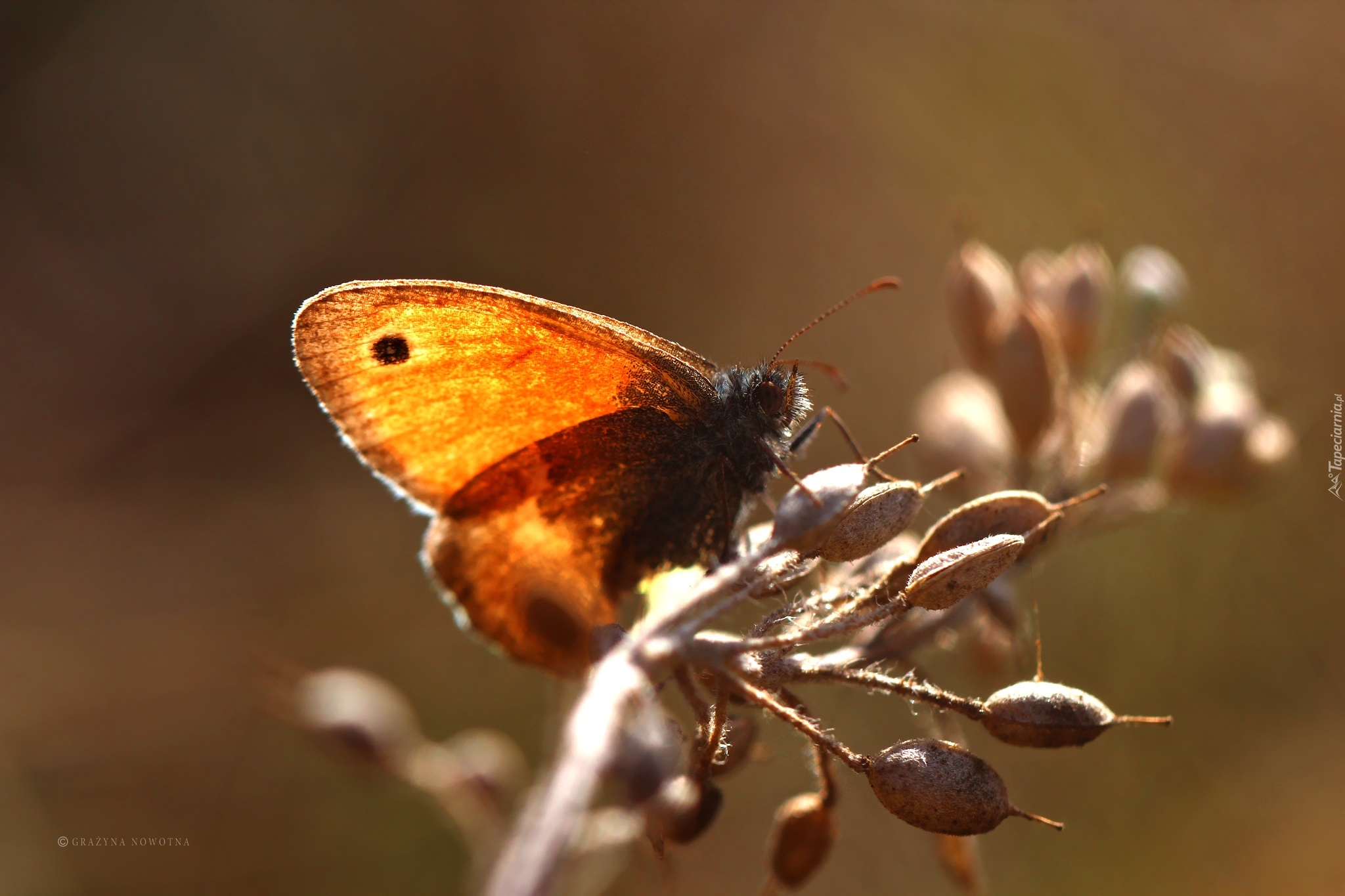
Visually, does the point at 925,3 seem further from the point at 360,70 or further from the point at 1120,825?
the point at 1120,825

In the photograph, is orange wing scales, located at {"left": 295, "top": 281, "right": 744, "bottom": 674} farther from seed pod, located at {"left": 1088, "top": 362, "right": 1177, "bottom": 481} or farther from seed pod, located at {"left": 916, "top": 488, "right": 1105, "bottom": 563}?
seed pod, located at {"left": 1088, "top": 362, "right": 1177, "bottom": 481}

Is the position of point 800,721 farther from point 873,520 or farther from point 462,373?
point 462,373

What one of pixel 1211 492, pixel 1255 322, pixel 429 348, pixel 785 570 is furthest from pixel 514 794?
pixel 1255 322

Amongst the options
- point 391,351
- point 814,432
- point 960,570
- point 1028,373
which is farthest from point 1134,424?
point 391,351

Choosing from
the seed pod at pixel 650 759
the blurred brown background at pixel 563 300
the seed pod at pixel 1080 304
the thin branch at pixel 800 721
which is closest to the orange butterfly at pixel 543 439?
the seed pod at pixel 650 759

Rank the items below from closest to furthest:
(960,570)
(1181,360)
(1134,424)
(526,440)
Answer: (960,570)
(526,440)
(1134,424)
(1181,360)
